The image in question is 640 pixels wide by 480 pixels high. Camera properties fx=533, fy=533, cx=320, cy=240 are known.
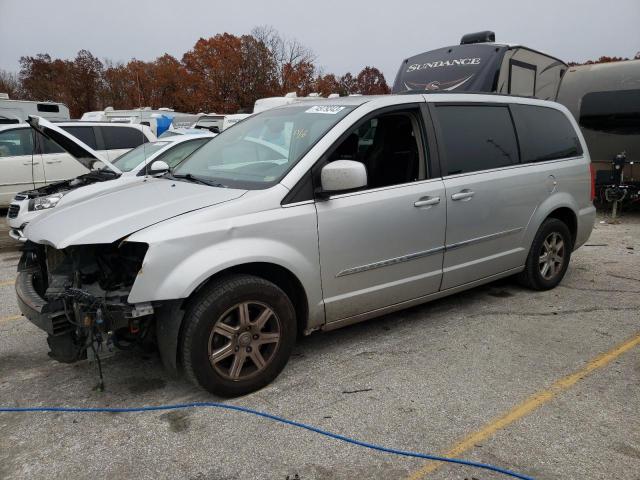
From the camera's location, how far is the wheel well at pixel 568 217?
16.7 feet

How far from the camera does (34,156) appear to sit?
1009 cm

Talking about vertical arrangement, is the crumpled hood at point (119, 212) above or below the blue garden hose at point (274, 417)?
above

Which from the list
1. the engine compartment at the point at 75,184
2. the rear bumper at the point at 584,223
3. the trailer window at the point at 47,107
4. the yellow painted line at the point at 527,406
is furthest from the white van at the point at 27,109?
the yellow painted line at the point at 527,406

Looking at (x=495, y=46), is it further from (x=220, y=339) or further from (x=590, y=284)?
(x=220, y=339)

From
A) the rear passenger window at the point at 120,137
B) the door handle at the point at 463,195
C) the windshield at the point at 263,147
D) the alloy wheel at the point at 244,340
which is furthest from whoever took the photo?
the rear passenger window at the point at 120,137

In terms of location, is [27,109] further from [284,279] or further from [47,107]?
[284,279]

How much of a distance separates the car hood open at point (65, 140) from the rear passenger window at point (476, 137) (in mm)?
3134

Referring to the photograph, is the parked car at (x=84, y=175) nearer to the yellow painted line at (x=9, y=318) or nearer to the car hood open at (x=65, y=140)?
the car hood open at (x=65, y=140)

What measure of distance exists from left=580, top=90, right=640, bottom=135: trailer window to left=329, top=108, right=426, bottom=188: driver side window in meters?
7.18

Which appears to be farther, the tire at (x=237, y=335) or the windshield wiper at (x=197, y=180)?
the windshield wiper at (x=197, y=180)

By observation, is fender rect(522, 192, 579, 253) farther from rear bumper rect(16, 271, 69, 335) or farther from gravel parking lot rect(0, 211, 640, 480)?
rear bumper rect(16, 271, 69, 335)

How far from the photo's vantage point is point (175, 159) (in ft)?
25.2

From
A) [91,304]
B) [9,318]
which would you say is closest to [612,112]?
[91,304]

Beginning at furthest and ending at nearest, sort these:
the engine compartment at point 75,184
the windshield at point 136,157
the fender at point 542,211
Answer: the windshield at point 136,157 → the engine compartment at point 75,184 → the fender at point 542,211
